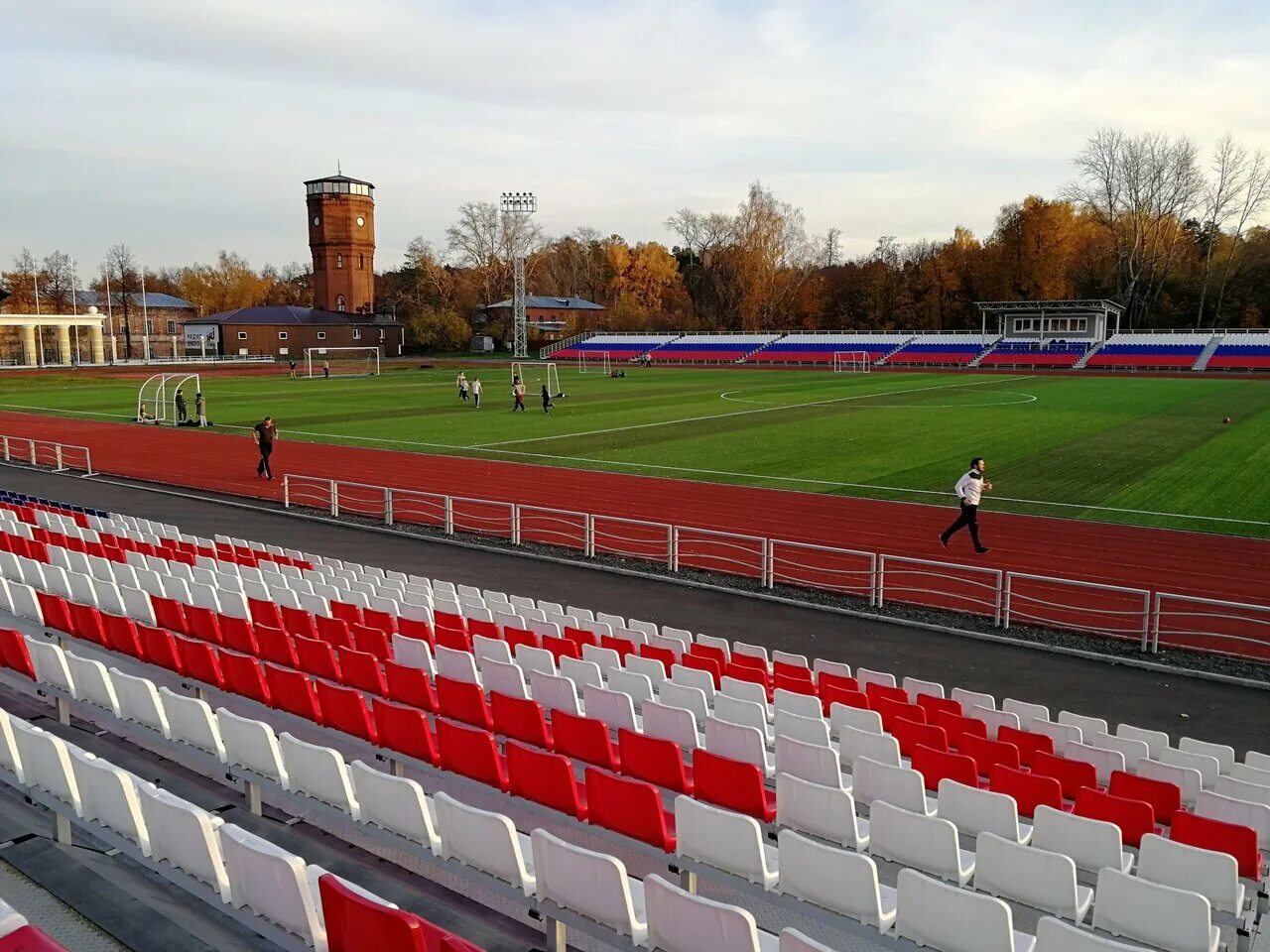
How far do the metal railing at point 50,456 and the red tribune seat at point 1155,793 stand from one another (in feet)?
85.4

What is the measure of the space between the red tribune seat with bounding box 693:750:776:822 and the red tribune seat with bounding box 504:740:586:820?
75cm

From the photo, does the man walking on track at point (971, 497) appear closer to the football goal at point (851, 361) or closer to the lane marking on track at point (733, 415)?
the lane marking on track at point (733, 415)

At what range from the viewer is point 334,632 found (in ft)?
31.5

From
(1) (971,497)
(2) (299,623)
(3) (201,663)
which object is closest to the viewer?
(3) (201,663)

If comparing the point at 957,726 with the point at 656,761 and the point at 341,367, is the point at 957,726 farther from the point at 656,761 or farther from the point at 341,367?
the point at 341,367

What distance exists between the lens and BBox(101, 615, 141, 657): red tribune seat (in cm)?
890

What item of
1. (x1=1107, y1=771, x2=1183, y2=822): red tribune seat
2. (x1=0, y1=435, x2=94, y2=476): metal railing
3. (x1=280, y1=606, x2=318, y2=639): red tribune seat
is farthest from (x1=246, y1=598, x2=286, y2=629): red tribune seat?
(x1=0, y1=435, x2=94, y2=476): metal railing

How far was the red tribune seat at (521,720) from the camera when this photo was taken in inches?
275

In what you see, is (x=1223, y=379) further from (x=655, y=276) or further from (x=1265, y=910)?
(x=655, y=276)

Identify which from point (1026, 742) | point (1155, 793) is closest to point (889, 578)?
point (1026, 742)

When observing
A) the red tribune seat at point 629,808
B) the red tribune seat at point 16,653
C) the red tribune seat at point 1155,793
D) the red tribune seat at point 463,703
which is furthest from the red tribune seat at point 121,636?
the red tribune seat at point 1155,793

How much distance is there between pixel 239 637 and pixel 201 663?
3.43ft

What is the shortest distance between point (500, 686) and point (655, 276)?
11346 cm

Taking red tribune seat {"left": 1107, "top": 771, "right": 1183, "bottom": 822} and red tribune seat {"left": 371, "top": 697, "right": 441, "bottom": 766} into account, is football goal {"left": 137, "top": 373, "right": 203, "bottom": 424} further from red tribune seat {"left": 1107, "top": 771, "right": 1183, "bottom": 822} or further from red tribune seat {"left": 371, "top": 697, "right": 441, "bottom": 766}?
red tribune seat {"left": 1107, "top": 771, "right": 1183, "bottom": 822}
